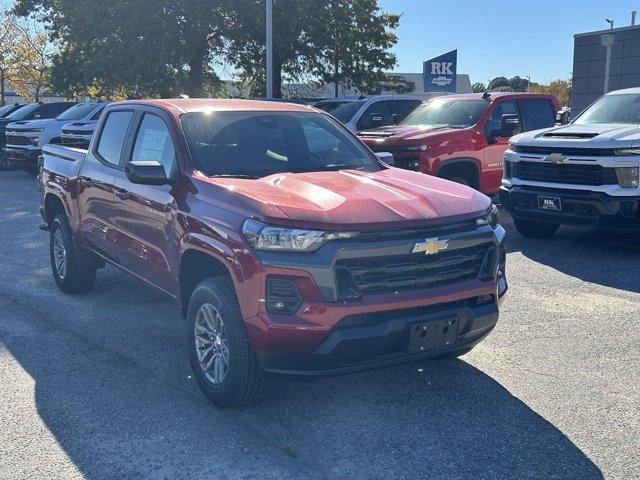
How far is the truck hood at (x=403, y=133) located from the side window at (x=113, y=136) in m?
4.78

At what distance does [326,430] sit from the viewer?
3916 mm

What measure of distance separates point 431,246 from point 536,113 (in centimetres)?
829

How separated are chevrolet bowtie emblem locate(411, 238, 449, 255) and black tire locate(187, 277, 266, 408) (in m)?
1.04

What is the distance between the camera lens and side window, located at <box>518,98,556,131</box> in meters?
11.2

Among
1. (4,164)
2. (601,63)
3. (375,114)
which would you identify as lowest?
(4,164)

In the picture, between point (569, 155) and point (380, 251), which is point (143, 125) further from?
point (569, 155)

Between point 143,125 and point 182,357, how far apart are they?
5.88 feet

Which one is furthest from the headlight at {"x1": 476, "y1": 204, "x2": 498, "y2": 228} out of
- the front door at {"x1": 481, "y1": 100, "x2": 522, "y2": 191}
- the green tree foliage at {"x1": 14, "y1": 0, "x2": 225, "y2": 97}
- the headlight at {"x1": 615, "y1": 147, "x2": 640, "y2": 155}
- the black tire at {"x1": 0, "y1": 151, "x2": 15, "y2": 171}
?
the green tree foliage at {"x1": 14, "y1": 0, "x2": 225, "y2": 97}

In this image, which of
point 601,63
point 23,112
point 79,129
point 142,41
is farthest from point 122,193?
point 601,63

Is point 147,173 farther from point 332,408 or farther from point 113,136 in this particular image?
point 332,408

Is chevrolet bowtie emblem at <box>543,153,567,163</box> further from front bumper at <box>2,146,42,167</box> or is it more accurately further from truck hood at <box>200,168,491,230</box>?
front bumper at <box>2,146,42,167</box>

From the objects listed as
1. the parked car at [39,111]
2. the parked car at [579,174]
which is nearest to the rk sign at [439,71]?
the parked car at [39,111]

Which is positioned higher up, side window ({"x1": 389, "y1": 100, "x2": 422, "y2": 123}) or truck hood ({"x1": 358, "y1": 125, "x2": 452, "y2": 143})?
side window ({"x1": 389, "y1": 100, "x2": 422, "y2": 123})

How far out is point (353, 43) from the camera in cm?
2619
